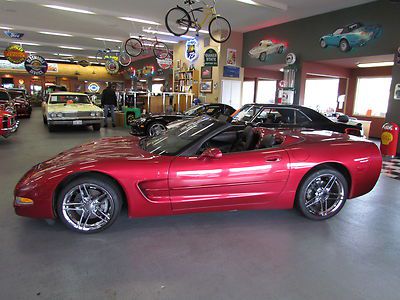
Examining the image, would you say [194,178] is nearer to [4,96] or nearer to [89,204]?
[89,204]

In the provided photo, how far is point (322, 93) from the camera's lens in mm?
14430

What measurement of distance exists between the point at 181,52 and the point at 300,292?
15631 mm

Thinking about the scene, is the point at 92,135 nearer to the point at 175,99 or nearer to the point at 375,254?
the point at 175,99

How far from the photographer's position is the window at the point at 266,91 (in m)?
16.0

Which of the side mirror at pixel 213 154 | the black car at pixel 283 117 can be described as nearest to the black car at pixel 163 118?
the black car at pixel 283 117

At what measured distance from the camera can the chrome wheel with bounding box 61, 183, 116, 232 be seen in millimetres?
2709

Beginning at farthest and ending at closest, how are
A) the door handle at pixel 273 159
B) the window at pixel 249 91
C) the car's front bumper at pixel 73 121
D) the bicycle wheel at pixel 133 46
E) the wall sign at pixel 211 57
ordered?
1. the window at pixel 249 91
2. the wall sign at pixel 211 57
3. the bicycle wheel at pixel 133 46
4. the car's front bumper at pixel 73 121
5. the door handle at pixel 273 159

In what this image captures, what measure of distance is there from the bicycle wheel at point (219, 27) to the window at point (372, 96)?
7218 mm

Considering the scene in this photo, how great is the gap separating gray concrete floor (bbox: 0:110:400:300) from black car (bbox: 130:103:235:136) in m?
5.42

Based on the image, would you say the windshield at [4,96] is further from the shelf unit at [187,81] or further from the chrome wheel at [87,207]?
the chrome wheel at [87,207]

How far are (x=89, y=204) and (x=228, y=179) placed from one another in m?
1.32

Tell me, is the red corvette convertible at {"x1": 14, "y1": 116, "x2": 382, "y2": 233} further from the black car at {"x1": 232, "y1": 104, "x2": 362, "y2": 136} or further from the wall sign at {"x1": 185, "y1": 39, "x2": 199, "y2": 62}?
the wall sign at {"x1": 185, "y1": 39, "x2": 199, "y2": 62}

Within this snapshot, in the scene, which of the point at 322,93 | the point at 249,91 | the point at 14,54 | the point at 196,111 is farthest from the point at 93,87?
the point at 196,111

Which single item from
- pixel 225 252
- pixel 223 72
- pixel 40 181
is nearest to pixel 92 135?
pixel 223 72
